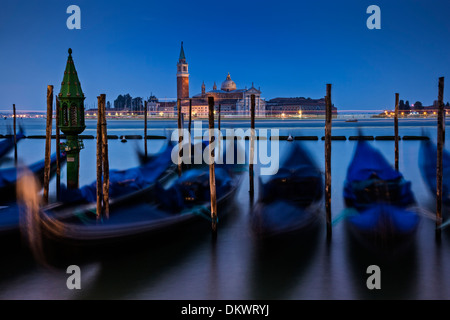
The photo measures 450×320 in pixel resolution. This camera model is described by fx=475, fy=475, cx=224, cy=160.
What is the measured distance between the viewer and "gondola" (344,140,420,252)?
6.19m

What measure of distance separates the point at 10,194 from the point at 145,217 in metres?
3.01

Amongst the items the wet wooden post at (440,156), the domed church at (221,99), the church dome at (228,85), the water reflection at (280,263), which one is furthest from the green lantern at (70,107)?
the church dome at (228,85)

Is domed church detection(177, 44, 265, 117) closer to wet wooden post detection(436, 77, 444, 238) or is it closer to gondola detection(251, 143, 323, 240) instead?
gondola detection(251, 143, 323, 240)

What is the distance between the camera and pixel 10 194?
7.92m

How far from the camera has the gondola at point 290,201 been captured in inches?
251

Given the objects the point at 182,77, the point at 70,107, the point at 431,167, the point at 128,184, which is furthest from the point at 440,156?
the point at 182,77

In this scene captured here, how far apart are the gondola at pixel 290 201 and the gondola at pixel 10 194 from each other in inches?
122

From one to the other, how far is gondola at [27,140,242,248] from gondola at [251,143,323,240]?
2.74 ft

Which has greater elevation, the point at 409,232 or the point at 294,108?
the point at 294,108

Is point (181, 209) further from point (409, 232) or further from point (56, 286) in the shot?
point (409, 232)

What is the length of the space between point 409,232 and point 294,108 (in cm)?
9416

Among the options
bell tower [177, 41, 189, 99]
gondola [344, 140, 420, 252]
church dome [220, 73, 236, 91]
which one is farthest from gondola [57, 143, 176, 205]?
church dome [220, 73, 236, 91]
